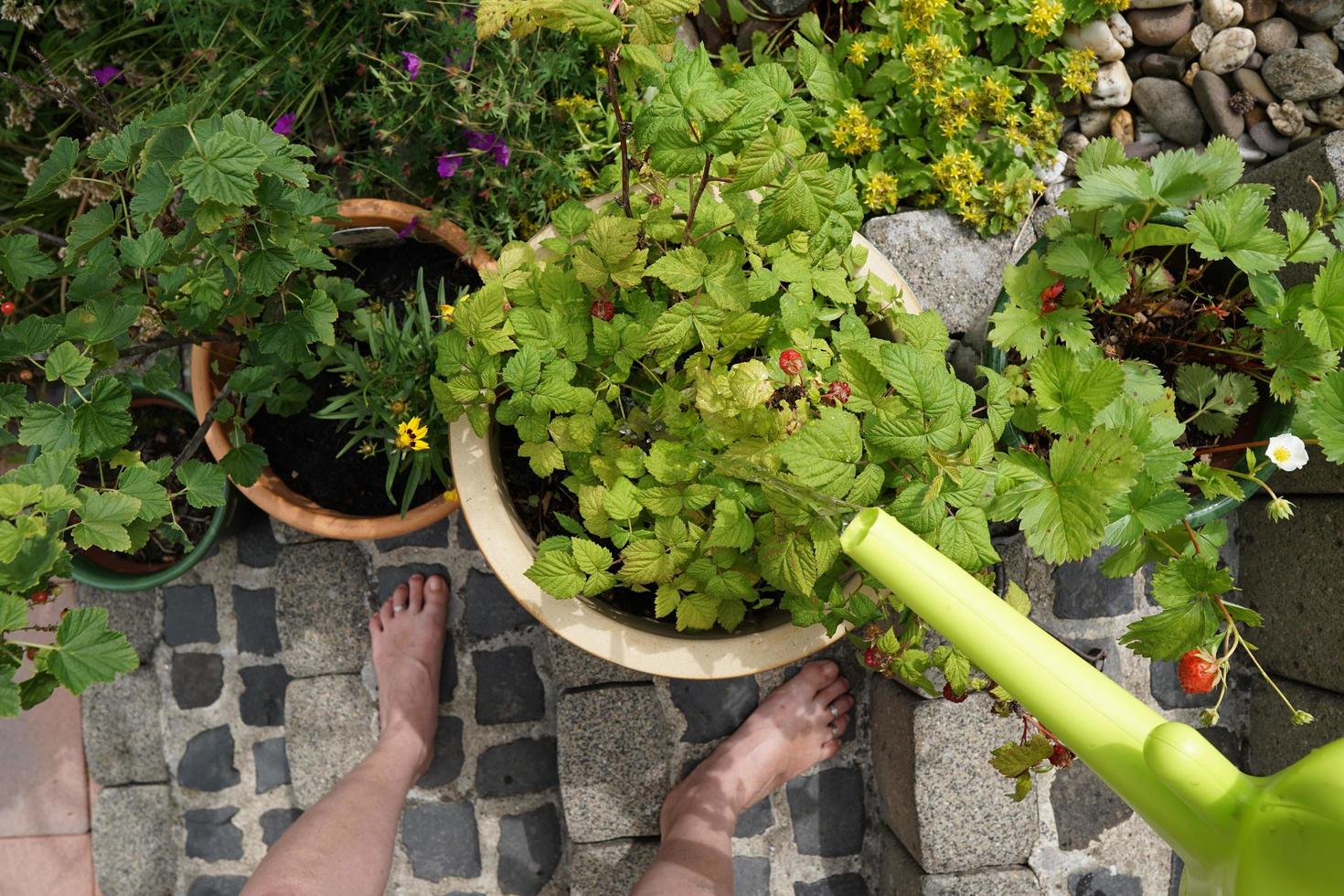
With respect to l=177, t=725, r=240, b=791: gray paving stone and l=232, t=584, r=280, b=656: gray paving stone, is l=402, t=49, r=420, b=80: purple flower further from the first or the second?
l=177, t=725, r=240, b=791: gray paving stone

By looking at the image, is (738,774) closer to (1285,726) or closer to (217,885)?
(1285,726)

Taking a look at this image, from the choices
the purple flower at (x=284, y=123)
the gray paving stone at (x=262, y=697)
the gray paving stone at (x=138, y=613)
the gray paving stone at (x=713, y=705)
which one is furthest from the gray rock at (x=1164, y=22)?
the gray paving stone at (x=138, y=613)

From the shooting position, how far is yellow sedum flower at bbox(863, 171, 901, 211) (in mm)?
1566

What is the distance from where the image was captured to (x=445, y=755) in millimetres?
1831

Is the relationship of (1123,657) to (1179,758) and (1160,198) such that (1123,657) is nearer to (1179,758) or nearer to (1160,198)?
(1160,198)

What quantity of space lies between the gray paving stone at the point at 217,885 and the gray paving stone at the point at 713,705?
1033mm

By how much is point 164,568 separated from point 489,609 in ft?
2.05

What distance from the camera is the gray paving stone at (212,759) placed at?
1.86 meters

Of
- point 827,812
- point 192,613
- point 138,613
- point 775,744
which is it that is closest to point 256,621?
point 192,613

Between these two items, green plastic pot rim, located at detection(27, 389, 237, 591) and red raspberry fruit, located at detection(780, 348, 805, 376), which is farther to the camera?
green plastic pot rim, located at detection(27, 389, 237, 591)

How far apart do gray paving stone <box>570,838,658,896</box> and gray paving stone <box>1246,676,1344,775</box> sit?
116 centimetres

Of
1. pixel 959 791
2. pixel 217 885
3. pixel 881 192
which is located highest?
pixel 881 192

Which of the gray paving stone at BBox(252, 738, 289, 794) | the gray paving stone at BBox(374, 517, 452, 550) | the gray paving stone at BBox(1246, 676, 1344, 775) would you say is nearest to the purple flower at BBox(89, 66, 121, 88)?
the gray paving stone at BBox(374, 517, 452, 550)

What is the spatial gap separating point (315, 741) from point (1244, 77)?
2.26 meters
